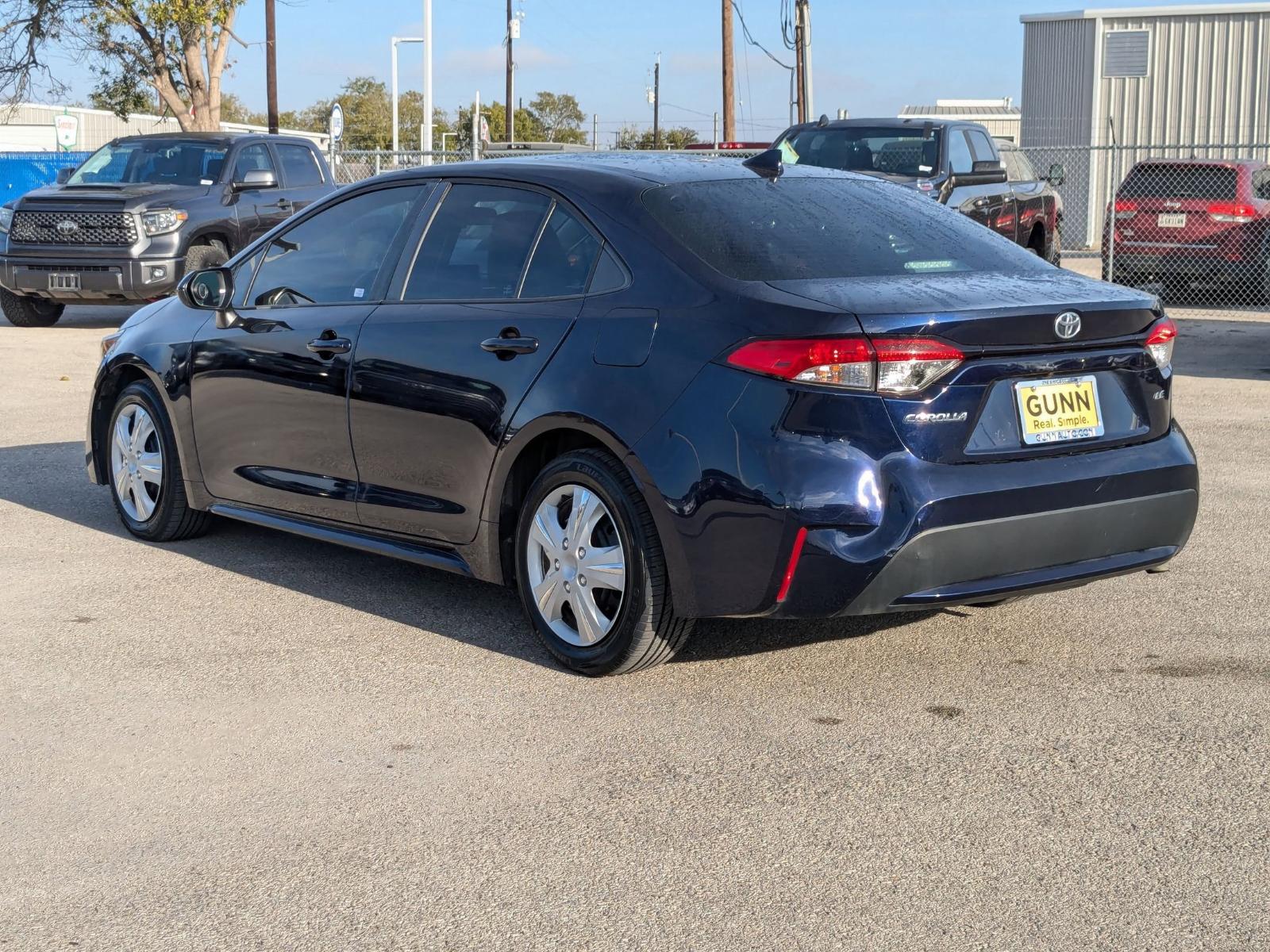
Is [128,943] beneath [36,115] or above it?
beneath

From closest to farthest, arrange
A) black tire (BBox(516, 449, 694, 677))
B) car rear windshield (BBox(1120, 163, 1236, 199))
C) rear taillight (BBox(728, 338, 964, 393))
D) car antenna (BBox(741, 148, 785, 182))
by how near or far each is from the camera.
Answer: rear taillight (BBox(728, 338, 964, 393)) < black tire (BBox(516, 449, 694, 677)) < car antenna (BBox(741, 148, 785, 182)) < car rear windshield (BBox(1120, 163, 1236, 199))

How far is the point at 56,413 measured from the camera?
1082 centimetres

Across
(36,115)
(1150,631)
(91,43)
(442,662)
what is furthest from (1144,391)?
(36,115)

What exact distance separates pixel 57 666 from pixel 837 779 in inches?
102

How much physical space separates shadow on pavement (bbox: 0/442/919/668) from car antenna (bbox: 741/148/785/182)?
154 centimetres

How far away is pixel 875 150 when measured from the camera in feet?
49.3

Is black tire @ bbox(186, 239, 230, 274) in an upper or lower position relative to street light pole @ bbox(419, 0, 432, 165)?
lower

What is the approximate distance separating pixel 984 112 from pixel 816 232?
165ft

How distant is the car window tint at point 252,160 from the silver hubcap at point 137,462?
1058cm

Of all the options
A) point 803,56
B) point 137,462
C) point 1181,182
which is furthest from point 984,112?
point 137,462

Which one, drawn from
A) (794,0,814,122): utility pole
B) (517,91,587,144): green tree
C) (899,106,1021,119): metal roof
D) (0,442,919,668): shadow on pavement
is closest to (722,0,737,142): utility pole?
(794,0,814,122): utility pole

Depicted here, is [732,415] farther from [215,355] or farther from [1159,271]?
[1159,271]

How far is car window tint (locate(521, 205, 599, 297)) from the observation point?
509cm

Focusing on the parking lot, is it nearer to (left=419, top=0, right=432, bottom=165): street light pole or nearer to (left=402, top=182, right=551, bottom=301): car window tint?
(left=402, top=182, right=551, bottom=301): car window tint
